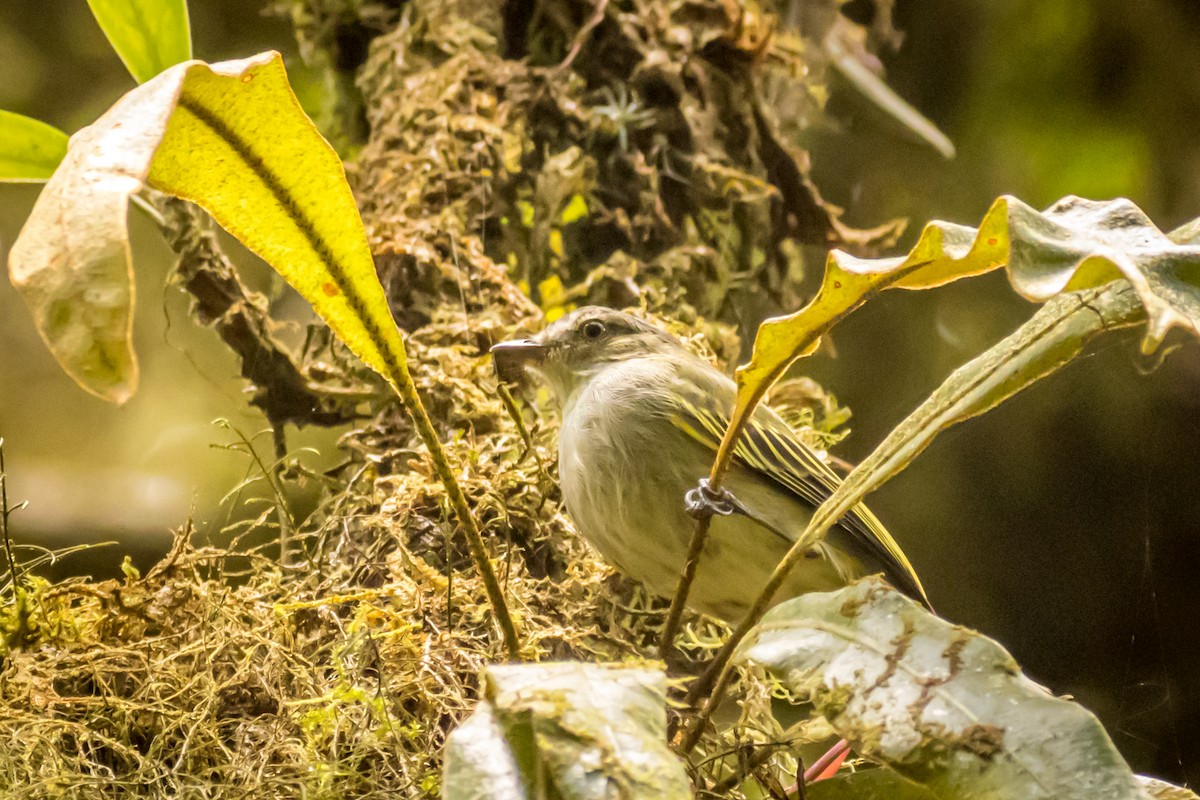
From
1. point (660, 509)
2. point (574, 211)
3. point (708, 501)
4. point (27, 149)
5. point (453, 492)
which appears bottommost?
point (660, 509)

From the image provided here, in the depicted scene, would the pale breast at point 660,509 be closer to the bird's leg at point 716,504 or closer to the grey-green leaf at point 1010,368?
the bird's leg at point 716,504

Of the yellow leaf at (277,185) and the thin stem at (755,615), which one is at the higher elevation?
the yellow leaf at (277,185)

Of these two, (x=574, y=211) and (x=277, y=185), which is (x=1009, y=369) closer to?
(x=277, y=185)

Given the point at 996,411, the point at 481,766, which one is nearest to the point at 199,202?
the point at 481,766

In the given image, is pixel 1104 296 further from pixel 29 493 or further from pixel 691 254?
pixel 29 493

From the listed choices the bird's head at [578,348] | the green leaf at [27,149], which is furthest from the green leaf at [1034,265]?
the green leaf at [27,149]

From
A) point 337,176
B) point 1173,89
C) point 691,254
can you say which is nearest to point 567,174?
point 691,254
